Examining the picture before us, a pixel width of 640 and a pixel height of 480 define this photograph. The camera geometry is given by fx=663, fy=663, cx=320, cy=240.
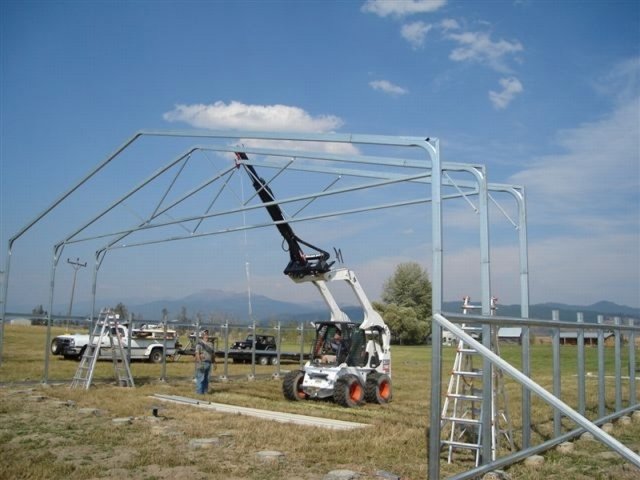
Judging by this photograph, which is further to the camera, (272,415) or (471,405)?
(272,415)

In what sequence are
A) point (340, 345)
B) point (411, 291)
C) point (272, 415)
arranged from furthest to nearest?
point (411, 291)
point (340, 345)
point (272, 415)

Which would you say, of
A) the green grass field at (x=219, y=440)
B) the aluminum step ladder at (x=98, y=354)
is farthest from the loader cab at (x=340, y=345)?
the aluminum step ladder at (x=98, y=354)

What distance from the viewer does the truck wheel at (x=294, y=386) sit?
15.2 meters

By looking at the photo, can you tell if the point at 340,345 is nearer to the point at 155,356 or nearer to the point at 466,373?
the point at 466,373

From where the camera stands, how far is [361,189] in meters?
11.8

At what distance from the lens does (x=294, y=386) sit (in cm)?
1521

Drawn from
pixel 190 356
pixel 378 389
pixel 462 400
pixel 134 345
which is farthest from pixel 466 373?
pixel 190 356

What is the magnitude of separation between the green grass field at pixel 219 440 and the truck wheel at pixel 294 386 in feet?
1.33

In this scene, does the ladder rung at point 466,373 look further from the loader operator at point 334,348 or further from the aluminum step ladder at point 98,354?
the aluminum step ladder at point 98,354

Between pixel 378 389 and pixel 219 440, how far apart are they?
6124 millimetres

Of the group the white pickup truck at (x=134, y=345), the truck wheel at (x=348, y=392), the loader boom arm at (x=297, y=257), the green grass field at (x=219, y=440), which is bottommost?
the green grass field at (x=219, y=440)

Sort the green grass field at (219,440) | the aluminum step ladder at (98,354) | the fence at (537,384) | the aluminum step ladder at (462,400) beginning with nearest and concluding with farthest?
the fence at (537,384) → the green grass field at (219,440) → the aluminum step ladder at (462,400) → the aluminum step ladder at (98,354)

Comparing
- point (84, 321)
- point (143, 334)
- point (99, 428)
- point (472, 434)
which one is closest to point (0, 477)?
point (99, 428)

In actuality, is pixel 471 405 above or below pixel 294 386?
above
